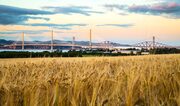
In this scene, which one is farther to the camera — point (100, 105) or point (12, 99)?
point (12, 99)

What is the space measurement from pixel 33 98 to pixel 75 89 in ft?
1.57

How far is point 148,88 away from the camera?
3254mm

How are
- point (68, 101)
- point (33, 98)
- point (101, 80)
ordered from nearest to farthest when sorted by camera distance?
point (33, 98)
point (68, 101)
point (101, 80)

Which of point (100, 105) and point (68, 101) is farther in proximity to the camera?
point (68, 101)

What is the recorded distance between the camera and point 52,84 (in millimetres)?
2912

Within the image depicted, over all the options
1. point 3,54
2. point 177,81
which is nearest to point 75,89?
point 177,81

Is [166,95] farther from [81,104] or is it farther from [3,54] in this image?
[3,54]

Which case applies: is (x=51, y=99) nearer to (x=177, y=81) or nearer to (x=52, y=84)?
(x=52, y=84)

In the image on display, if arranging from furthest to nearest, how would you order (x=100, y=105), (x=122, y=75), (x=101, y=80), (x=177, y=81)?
1. (x=122, y=75)
2. (x=177, y=81)
3. (x=101, y=80)
4. (x=100, y=105)

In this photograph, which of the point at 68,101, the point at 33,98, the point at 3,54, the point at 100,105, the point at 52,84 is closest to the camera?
the point at 100,105

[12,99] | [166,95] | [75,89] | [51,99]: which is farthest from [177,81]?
[12,99]

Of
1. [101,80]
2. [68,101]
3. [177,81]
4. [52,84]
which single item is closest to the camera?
[68,101]

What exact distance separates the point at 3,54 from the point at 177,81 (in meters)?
28.6

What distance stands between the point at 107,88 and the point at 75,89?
27.1 inches
